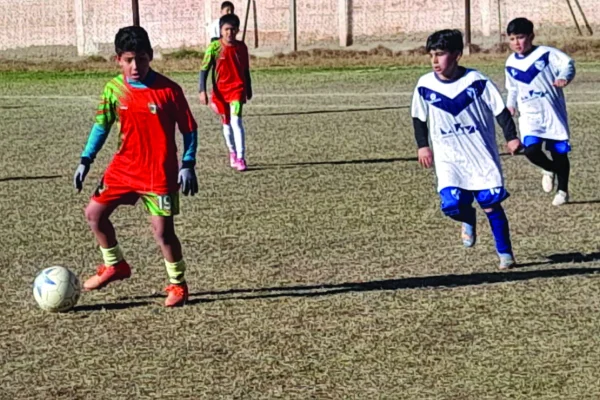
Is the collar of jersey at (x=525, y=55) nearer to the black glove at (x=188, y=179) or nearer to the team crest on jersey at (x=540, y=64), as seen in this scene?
the team crest on jersey at (x=540, y=64)

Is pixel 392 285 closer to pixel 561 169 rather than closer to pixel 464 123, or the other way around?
pixel 464 123

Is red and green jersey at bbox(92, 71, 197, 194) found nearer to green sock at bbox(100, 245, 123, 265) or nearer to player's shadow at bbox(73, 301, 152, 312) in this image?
green sock at bbox(100, 245, 123, 265)

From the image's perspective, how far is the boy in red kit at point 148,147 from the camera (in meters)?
7.95

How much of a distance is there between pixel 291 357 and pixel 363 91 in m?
17.2

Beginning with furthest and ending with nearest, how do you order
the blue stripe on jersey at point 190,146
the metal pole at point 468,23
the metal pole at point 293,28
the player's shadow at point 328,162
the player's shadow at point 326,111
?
1. the metal pole at point 293,28
2. the metal pole at point 468,23
3. the player's shadow at point 326,111
4. the player's shadow at point 328,162
5. the blue stripe on jersey at point 190,146

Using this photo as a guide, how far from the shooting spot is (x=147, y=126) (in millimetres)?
8047

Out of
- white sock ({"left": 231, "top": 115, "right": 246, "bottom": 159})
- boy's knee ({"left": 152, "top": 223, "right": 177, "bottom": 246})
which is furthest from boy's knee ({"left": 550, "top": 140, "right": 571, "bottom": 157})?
boy's knee ({"left": 152, "top": 223, "right": 177, "bottom": 246})

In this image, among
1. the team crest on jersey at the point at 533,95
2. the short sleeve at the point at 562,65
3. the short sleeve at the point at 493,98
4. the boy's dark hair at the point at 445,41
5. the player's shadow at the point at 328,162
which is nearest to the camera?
the boy's dark hair at the point at 445,41

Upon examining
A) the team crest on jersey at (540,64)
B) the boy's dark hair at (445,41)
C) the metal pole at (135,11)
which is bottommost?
the team crest on jersey at (540,64)

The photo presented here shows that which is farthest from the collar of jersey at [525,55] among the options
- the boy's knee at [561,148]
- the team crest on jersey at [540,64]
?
the boy's knee at [561,148]

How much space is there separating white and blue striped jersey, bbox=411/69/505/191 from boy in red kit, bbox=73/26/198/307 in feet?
6.13

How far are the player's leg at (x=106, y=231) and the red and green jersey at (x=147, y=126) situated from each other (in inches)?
4.7

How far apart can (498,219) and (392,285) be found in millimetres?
939

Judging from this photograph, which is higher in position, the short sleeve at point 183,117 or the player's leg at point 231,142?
the short sleeve at point 183,117
